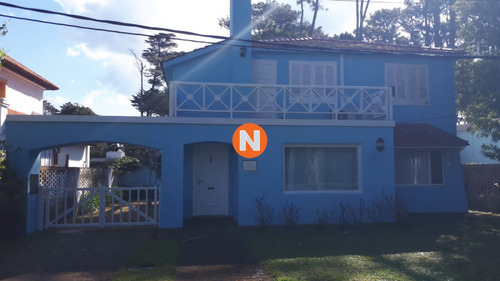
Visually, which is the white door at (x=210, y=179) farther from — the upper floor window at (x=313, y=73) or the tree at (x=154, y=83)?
the tree at (x=154, y=83)

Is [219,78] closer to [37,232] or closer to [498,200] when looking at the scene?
[37,232]

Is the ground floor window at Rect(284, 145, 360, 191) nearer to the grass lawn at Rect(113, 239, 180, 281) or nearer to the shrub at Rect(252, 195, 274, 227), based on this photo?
the shrub at Rect(252, 195, 274, 227)

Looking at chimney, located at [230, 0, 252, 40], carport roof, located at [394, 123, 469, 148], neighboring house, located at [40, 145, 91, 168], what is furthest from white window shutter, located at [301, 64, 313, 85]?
neighboring house, located at [40, 145, 91, 168]

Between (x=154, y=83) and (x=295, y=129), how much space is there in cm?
2369

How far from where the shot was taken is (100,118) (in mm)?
10984

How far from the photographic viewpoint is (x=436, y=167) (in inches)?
560

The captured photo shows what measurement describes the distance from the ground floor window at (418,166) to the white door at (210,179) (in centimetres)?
559

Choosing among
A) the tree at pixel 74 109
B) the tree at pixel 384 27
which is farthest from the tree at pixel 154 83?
the tree at pixel 384 27

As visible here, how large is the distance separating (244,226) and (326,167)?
9.52 feet

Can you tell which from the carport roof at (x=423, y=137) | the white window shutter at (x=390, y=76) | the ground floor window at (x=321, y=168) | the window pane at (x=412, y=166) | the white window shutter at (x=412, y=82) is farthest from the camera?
the white window shutter at (x=412, y=82)

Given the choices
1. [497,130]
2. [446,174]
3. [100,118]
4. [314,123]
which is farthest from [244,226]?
[497,130]

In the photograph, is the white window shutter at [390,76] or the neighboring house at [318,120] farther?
the white window shutter at [390,76]

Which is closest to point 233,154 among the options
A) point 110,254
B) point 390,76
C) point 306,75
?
point 306,75

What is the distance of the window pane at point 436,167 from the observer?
14.1 m
